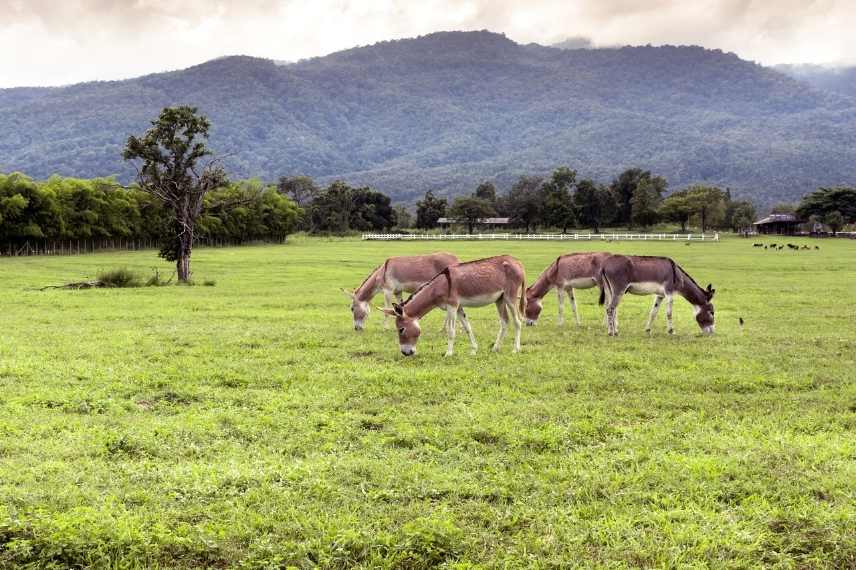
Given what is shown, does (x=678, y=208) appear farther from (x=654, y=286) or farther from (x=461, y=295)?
(x=461, y=295)

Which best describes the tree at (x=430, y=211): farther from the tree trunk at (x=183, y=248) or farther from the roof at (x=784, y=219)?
the tree trunk at (x=183, y=248)

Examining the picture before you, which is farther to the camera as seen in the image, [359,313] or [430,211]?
[430,211]

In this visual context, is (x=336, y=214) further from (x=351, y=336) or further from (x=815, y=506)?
(x=815, y=506)

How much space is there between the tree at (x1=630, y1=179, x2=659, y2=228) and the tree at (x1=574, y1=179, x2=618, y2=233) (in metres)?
6.96

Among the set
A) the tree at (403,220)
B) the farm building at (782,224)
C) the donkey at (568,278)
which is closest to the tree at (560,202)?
the tree at (403,220)

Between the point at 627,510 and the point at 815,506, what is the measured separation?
181 centimetres

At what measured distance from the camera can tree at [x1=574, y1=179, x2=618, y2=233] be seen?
485ft

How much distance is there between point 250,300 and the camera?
2631 centimetres

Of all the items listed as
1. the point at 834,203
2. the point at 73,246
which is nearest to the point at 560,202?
the point at 834,203

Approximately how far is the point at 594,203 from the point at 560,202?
1245cm

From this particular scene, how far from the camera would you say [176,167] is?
3609 centimetres

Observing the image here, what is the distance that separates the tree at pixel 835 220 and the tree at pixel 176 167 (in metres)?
124

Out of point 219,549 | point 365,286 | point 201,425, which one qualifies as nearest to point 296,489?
point 219,549

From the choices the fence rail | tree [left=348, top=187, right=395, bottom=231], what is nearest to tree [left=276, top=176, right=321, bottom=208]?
tree [left=348, top=187, right=395, bottom=231]
